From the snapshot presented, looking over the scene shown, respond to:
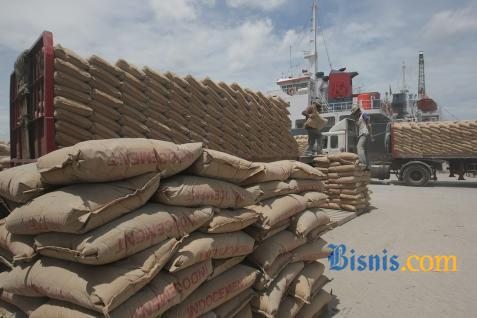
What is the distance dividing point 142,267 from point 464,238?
6.30m

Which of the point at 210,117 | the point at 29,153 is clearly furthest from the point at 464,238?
the point at 29,153

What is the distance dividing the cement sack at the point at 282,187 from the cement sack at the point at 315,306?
1.02 metres

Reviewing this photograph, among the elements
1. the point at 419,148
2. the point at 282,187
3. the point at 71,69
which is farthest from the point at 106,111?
the point at 419,148

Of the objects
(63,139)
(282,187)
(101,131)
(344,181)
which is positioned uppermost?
(101,131)

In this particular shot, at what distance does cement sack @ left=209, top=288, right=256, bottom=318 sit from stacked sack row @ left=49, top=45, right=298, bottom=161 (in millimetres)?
2297

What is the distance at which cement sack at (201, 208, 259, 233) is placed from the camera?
2.37m

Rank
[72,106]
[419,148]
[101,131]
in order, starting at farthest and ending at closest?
[419,148] → [101,131] → [72,106]

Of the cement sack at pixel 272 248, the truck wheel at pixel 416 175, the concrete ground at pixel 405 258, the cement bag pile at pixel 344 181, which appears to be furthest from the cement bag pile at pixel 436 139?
the cement sack at pixel 272 248

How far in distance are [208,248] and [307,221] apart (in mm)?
1363

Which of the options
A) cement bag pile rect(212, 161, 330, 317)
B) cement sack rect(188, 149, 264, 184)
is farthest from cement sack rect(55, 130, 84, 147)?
cement bag pile rect(212, 161, 330, 317)

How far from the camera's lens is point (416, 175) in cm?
1546

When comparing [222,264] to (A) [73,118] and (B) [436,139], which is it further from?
(B) [436,139]

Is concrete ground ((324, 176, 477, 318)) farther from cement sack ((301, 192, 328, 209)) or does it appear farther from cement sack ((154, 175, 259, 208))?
cement sack ((154, 175, 259, 208))

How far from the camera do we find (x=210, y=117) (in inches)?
203
